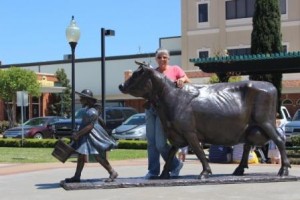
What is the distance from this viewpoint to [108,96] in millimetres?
52500

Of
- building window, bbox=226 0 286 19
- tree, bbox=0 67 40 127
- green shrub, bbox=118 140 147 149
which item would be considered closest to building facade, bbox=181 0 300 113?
building window, bbox=226 0 286 19

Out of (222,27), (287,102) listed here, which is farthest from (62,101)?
(287,102)

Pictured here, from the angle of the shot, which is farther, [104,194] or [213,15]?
[213,15]

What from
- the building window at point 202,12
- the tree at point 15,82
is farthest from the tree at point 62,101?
the building window at point 202,12

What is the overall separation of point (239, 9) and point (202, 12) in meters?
3.42

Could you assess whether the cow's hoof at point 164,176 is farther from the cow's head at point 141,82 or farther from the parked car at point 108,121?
the parked car at point 108,121

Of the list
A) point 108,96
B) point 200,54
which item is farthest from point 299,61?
point 108,96

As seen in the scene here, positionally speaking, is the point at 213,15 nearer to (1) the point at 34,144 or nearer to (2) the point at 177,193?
(1) the point at 34,144

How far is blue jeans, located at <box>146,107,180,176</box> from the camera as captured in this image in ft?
30.6

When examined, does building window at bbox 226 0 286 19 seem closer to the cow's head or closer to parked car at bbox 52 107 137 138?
parked car at bbox 52 107 137 138

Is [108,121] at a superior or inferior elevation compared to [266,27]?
inferior

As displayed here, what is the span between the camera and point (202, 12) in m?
49.0

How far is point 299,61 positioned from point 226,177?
7.10 meters

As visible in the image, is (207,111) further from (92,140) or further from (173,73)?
(92,140)
